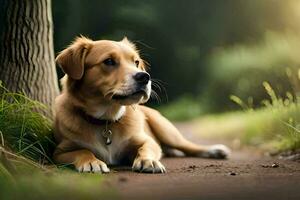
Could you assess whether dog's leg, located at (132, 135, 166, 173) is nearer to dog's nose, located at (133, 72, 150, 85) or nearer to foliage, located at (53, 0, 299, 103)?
dog's nose, located at (133, 72, 150, 85)

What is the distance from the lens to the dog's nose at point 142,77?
5809mm

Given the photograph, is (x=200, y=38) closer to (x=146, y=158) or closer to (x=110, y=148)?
(x=110, y=148)

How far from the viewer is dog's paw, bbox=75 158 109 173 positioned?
5691mm

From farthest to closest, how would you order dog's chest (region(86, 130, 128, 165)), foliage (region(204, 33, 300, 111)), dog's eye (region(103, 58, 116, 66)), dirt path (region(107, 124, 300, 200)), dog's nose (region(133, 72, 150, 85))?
1. foliage (region(204, 33, 300, 111))
2. dog's chest (region(86, 130, 128, 165))
3. dog's eye (region(103, 58, 116, 66))
4. dog's nose (region(133, 72, 150, 85))
5. dirt path (region(107, 124, 300, 200))

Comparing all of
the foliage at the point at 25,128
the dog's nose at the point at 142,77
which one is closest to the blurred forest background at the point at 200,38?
the foliage at the point at 25,128

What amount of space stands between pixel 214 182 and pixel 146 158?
2.90 ft

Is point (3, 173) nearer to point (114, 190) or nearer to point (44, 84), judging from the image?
point (114, 190)

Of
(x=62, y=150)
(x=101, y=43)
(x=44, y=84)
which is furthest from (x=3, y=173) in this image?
(x=44, y=84)

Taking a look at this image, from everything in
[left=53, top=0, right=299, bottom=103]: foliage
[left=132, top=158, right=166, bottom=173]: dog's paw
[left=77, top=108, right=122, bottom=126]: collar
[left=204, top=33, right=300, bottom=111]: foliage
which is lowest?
[left=132, top=158, right=166, bottom=173]: dog's paw

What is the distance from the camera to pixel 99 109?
6.28m

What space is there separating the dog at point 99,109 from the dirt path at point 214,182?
13.2 inches

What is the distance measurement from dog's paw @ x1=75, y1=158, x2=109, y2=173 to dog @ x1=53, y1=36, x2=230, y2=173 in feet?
0.43

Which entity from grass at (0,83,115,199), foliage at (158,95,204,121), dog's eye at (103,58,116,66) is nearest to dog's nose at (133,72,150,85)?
dog's eye at (103,58,116,66)

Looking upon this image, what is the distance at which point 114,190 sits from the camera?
4496mm
